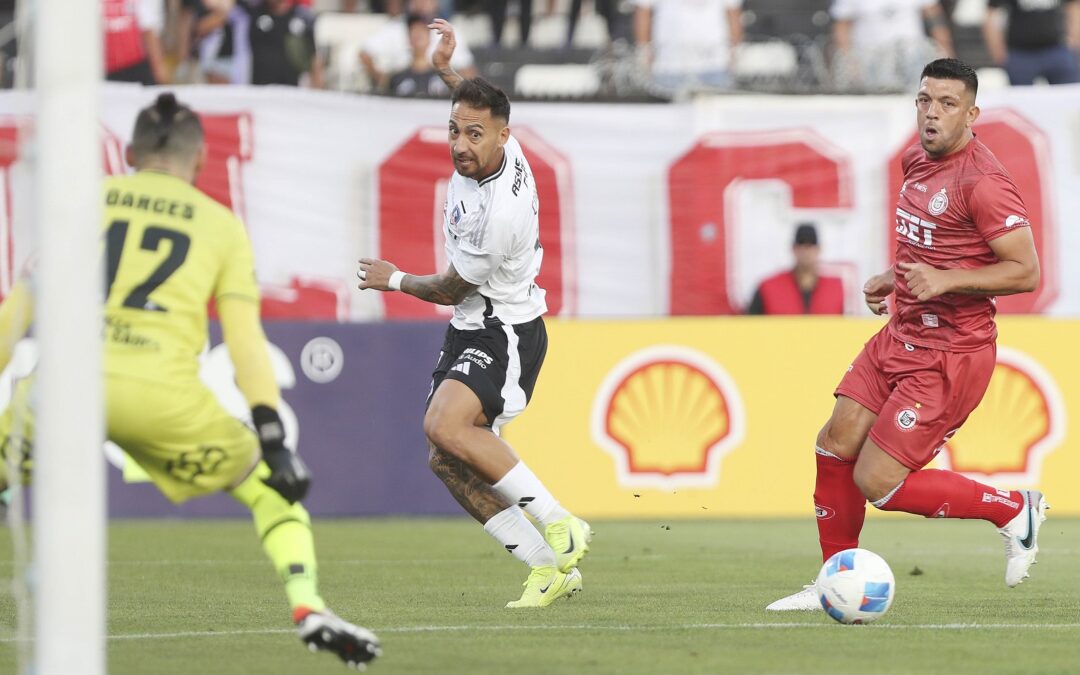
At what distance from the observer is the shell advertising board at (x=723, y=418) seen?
1410 centimetres

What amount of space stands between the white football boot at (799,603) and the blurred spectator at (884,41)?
8661mm

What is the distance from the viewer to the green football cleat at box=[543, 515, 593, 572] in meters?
8.41

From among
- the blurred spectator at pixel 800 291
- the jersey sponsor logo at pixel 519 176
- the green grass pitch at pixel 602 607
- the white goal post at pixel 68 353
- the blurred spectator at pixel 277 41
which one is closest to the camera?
the white goal post at pixel 68 353

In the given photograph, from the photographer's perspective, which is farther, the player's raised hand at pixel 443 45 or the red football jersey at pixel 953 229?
the player's raised hand at pixel 443 45

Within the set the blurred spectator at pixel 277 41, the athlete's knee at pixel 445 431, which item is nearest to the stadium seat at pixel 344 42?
the blurred spectator at pixel 277 41

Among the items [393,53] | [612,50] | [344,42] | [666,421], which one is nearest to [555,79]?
[612,50]

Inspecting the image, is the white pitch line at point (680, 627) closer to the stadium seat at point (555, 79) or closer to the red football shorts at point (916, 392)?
the red football shorts at point (916, 392)

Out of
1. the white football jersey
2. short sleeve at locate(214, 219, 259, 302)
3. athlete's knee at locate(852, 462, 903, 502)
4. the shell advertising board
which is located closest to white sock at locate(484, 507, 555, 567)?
the white football jersey

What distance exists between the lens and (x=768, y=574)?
32.7 ft

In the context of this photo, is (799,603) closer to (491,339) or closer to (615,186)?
(491,339)

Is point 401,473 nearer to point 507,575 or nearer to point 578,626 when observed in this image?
point 507,575

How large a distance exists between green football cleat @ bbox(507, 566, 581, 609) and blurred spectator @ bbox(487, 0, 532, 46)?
38.1ft

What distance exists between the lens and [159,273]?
604 cm

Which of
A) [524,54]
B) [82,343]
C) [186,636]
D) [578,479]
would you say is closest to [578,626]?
[186,636]
